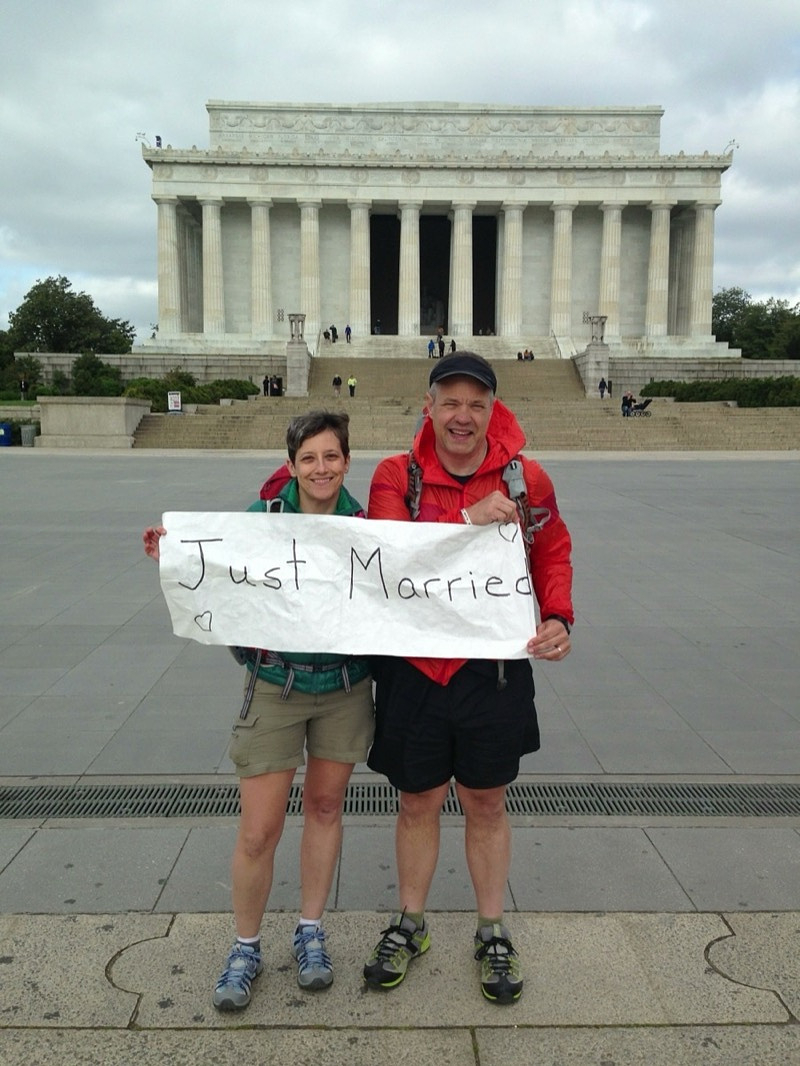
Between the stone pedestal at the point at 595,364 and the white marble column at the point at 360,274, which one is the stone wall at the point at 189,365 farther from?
the stone pedestal at the point at 595,364

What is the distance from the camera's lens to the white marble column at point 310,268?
59.8 meters

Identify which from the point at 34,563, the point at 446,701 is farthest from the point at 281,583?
the point at 34,563

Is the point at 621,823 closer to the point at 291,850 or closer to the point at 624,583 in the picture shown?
the point at 291,850

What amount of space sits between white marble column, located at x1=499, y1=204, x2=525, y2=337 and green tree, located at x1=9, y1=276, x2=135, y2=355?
116 ft

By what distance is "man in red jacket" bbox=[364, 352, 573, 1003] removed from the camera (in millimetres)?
3217

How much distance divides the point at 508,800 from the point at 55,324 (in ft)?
266

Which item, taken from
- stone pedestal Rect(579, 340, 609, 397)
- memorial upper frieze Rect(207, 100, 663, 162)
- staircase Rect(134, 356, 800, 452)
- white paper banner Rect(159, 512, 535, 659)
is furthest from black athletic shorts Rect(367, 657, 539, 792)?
memorial upper frieze Rect(207, 100, 663, 162)

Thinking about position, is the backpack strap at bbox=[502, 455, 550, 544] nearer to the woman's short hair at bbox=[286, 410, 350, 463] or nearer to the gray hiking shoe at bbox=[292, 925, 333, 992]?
the woman's short hair at bbox=[286, 410, 350, 463]

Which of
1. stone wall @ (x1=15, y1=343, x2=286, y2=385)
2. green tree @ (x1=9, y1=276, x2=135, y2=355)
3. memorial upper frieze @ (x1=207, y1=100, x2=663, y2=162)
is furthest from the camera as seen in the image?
green tree @ (x1=9, y1=276, x2=135, y2=355)

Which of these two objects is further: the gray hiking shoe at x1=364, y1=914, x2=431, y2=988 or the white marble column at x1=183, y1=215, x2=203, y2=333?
the white marble column at x1=183, y1=215, x2=203, y2=333

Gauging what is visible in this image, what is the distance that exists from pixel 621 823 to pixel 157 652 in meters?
4.16

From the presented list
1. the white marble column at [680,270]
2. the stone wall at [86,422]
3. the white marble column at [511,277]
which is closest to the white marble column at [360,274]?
the white marble column at [511,277]

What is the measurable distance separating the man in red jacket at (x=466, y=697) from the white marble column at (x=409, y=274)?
5766 cm

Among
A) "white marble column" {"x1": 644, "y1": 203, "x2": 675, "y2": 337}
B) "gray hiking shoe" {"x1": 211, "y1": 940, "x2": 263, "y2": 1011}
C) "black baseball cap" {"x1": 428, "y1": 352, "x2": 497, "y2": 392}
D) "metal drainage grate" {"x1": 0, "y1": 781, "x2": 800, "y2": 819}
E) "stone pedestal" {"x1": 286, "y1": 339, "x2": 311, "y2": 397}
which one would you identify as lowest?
"metal drainage grate" {"x1": 0, "y1": 781, "x2": 800, "y2": 819}
